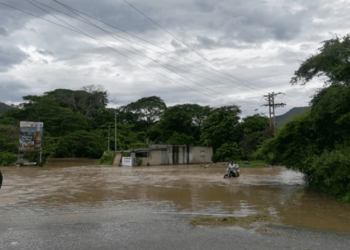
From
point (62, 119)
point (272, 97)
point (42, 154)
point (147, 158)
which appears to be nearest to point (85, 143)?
point (62, 119)

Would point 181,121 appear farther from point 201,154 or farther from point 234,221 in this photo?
point 234,221

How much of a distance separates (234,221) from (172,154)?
1476 inches

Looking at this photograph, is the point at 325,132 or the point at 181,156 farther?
the point at 181,156

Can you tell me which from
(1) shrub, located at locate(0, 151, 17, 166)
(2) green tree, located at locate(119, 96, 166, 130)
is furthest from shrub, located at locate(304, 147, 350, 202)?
(2) green tree, located at locate(119, 96, 166, 130)

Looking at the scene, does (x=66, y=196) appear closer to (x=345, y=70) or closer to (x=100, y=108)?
(x=345, y=70)

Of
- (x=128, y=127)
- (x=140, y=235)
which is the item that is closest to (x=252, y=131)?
(x=128, y=127)

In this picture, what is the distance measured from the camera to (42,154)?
4069 centimetres

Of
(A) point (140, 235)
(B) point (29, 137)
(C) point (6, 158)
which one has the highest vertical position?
(B) point (29, 137)

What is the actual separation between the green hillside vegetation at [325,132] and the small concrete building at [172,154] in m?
26.3

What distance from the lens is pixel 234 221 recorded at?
791 centimetres

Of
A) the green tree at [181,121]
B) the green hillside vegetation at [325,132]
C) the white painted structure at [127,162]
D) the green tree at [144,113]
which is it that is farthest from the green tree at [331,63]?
the green tree at [144,113]

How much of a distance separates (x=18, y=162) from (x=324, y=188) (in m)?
35.4

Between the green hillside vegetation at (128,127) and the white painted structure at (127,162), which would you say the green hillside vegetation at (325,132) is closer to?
the white painted structure at (127,162)

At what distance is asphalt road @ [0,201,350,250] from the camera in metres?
5.95
